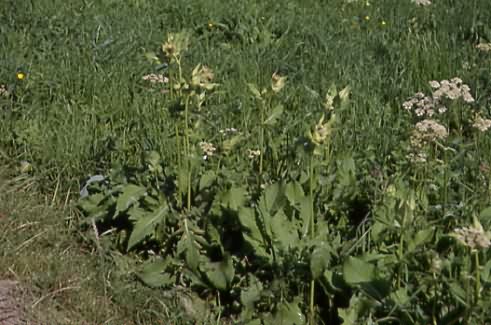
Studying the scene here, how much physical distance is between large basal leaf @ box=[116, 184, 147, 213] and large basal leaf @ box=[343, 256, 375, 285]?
1142 millimetres

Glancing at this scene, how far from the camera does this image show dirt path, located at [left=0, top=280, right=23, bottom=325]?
12.8 feet

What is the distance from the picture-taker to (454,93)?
4.04 metres

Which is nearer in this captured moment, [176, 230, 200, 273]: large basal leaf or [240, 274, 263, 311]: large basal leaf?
[240, 274, 263, 311]: large basal leaf

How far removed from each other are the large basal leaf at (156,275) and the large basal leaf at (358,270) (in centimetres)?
85

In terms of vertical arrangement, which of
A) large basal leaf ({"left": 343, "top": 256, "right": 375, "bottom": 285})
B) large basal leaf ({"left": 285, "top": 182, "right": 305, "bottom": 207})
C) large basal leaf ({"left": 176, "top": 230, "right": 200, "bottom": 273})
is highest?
large basal leaf ({"left": 285, "top": 182, "right": 305, "bottom": 207})

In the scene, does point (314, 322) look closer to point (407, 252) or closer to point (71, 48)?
point (407, 252)

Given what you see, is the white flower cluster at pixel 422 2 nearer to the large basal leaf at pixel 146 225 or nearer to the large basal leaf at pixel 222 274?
the large basal leaf at pixel 146 225

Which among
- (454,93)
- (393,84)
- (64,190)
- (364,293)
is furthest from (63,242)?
(393,84)

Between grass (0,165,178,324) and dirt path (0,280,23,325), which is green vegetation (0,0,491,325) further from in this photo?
dirt path (0,280,23,325)

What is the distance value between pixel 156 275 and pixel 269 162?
0.81 metres

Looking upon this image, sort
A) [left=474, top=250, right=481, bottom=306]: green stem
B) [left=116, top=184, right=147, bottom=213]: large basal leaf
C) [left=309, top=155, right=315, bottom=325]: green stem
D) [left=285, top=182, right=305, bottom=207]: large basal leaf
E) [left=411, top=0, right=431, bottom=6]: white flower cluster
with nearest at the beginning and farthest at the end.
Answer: [left=474, top=250, right=481, bottom=306]: green stem
[left=309, top=155, right=315, bottom=325]: green stem
[left=285, top=182, right=305, bottom=207]: large basal leaf
[left=116, top=184, right=147, bottom=213]: large basal leaf
[left=411, top=0, right=431, bottom=6]: white flower cluster

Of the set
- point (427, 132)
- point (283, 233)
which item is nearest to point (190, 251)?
point (283, 233)

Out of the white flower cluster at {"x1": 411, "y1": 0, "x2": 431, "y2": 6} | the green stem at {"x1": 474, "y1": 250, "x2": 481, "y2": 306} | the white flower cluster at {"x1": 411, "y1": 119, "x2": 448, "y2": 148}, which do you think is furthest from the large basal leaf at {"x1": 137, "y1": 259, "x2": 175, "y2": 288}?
the white flower cluster at {"x1": 411, "y1": 0, "x2": 431, "y2": 6}

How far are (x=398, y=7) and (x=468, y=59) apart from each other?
4.87 ft
